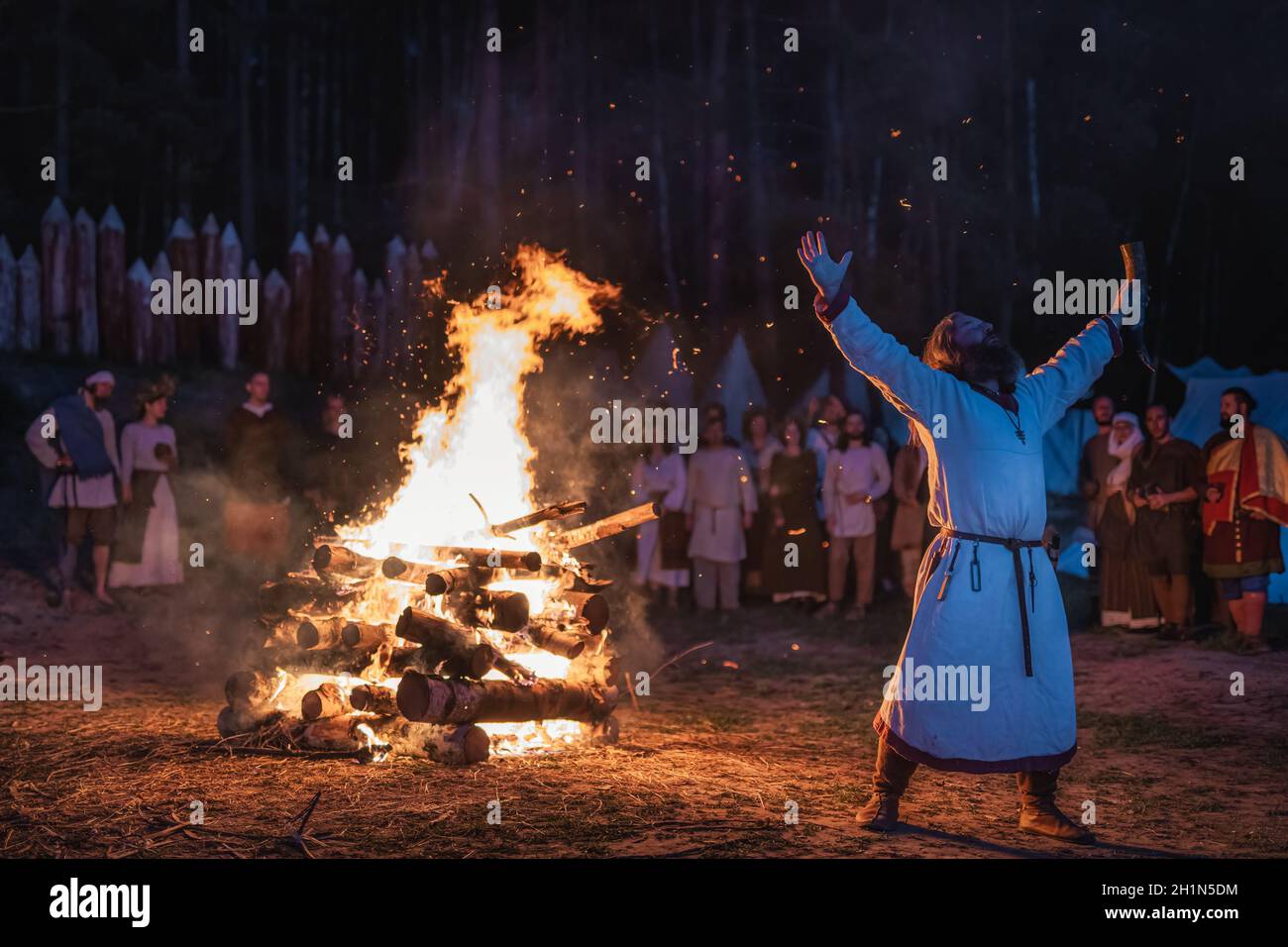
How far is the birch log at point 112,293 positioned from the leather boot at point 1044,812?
12.8 meters

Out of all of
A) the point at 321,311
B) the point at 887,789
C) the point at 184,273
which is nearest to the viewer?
the point at 887,789

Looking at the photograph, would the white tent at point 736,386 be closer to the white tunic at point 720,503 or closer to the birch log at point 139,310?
the white tunic at point 720,503

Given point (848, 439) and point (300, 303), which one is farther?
point (300, 303)

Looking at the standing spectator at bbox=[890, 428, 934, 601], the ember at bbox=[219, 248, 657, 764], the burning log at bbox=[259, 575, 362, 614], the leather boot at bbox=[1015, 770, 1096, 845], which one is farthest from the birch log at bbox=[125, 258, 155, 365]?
the leather boot at bbox=[1015, 770, 1096, 845]

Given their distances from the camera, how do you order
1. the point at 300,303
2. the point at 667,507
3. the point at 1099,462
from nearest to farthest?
the point at 1099,462, the point at 667,507, the point at 300,303

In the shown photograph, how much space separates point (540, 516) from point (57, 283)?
10152mm

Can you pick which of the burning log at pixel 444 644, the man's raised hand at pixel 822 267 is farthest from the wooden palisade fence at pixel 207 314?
the man's raised hand at pixel 822 267

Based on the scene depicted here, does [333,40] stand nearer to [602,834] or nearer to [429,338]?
[429,338]

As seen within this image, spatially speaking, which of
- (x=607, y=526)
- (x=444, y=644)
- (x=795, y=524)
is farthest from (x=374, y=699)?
(x=795, y=524)

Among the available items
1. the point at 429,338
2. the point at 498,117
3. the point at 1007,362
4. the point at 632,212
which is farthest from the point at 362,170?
the point at 1007,362

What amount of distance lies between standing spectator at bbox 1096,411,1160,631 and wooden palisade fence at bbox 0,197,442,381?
24.4ft

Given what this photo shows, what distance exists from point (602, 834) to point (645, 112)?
1873cm

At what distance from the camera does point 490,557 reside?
6.56 m

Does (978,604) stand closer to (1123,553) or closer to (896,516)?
(1123,553)
